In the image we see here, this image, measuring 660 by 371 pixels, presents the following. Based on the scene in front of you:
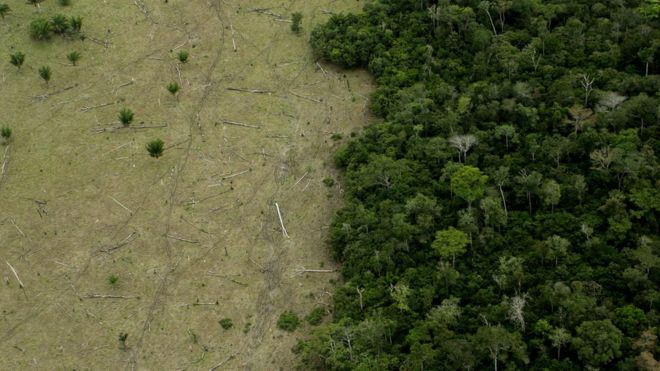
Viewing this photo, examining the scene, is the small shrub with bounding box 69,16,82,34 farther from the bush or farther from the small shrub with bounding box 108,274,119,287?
the bush

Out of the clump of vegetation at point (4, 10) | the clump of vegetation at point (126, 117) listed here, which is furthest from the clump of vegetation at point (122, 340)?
the clump of vegetation at point (4, 10)

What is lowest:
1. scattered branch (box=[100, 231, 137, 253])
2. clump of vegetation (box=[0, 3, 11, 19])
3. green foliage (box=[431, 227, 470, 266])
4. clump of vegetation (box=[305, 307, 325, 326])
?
scattered branch (box=[100, 231, 137, 253])

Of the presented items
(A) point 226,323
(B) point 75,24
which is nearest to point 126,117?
(B) point 75,24

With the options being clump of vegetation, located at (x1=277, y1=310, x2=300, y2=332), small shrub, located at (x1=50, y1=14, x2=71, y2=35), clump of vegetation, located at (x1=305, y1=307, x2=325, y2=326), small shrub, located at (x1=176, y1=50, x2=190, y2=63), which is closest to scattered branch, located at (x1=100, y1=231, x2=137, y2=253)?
clump of vegetation, located at (x1=277, y1=310, x2=300, y2=332)

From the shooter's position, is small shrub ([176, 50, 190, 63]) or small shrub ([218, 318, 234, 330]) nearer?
small shrub ([218, 318, 234, 330])

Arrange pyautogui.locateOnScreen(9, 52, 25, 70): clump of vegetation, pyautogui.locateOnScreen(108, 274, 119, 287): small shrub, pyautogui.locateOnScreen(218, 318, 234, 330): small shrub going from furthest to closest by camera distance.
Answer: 1. pyautogui.locateOnScreen(9, 52, 25, 70): clump of vegetation
2. pyautogui.locateOnScreen(108, 274, 119, 287): small shrub
3. pyautogui.locateOnScreen(218, 318, 234, 330): small shrub

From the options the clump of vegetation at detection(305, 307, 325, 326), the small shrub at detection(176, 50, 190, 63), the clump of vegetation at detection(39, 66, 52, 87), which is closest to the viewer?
the clump of vegetation at detection(305, 307, 325, 326)

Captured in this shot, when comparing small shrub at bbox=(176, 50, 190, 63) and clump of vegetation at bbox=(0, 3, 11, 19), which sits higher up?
small shrub at bbox=(176, 50, 190, 63)
